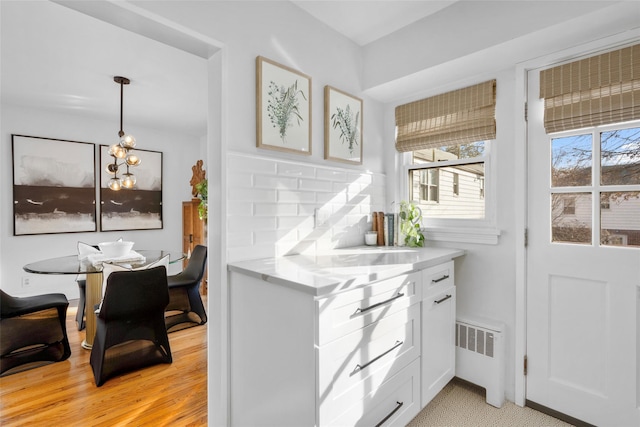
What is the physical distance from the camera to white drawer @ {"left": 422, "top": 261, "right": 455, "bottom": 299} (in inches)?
69.8

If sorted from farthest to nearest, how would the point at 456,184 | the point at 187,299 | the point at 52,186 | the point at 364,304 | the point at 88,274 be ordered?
the point at 52,186
the point at 187,299
the point at 88,274
the point at 456,184
the point at 364,304

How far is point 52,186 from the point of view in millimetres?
4023

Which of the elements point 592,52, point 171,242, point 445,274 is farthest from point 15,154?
point 592,52

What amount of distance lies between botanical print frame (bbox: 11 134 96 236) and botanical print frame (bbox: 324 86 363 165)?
12.6 ft

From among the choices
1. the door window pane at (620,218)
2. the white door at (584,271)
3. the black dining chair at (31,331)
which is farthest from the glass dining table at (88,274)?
the door window pane at (620,218)

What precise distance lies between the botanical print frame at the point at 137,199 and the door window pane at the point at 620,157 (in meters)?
5.20

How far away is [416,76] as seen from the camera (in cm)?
219

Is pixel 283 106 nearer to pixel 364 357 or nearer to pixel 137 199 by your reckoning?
pixel 364 357

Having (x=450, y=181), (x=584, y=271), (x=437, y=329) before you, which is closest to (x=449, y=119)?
(x=450, y=181)

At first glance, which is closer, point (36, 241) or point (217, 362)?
point (217, 362)

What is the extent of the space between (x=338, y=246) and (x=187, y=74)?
7.23 feet

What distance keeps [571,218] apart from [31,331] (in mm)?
3926

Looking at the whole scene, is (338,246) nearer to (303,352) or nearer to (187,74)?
(303,352)

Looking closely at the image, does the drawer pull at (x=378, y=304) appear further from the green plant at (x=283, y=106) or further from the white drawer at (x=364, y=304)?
the green plant at (x=283, y=106)
